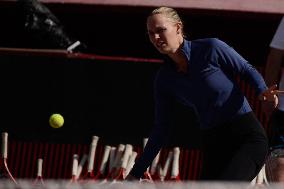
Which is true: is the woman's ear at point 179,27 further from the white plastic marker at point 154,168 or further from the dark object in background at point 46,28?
the dark object in background at point 46,28

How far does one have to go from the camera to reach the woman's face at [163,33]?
13.9 ft

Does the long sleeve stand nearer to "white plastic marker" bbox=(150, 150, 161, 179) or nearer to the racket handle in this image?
"white plastic marker" bbox=(150, 150, 161, 179)

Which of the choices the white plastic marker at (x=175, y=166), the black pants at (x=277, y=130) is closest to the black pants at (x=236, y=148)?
the black pants at (x=277, y=130)

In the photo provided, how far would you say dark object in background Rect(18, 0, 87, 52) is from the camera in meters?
8.56

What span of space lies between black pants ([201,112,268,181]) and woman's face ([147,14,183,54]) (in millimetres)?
445

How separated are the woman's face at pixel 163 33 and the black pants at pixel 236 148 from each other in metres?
0.45

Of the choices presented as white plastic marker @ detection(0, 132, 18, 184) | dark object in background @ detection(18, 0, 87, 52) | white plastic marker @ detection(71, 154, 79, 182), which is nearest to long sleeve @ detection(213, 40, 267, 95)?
white plastic marker @ detection(71, 154, 79, 182)

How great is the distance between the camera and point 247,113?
4215 mm

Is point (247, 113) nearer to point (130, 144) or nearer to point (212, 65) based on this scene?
point (212, 65)

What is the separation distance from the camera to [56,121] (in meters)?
7.77

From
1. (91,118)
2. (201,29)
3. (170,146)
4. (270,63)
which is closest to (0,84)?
(91,118)

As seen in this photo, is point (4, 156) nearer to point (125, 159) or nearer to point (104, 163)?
point (104, 163)

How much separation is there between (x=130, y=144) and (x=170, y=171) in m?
0.42

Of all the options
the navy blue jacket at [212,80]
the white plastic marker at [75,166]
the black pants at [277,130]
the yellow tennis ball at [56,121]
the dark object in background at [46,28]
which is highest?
the navy blue jacket at [212,80]
